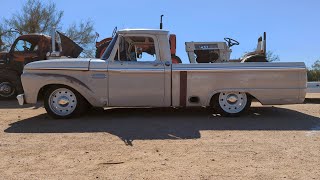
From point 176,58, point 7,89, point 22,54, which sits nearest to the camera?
point 176,58

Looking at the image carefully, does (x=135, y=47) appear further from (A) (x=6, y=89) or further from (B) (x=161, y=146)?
(A) (x=6, y=89)

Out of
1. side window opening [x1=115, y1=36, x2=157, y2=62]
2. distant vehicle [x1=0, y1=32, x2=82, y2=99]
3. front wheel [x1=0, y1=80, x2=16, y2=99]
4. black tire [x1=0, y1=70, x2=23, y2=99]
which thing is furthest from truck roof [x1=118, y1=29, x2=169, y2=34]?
front wheel [x1=0, y1=80, x2=16, y2=99]

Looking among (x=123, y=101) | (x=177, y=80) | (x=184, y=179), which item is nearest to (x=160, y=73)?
(x=177, y=80)

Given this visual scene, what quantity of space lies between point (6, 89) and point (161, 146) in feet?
33.7

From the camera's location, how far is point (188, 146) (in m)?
6.64

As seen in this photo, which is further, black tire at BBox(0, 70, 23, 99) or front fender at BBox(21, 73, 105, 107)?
black tire at BBox(0, 70, 23, 99)

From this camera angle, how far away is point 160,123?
28.7 feet

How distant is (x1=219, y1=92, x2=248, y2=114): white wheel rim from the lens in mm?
9570

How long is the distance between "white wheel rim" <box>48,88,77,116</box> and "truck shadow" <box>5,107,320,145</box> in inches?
10.9

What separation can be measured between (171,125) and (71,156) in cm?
289

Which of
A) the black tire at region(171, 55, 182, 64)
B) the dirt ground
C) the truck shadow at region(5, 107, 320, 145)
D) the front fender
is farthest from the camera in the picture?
the black tire at region(171, 55, 182, 64)

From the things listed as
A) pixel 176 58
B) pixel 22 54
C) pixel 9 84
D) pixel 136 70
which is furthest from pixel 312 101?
pixel 9 84

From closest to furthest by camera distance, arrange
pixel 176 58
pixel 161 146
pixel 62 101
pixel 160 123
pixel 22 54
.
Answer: pixel 161 146 < pixel 160 123 < pixel 62 101 < pixel 176 58 < pixel 22 54

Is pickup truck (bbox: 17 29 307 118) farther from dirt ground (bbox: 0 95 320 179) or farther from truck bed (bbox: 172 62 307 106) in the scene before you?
dirt ground (bbox: 0 95 320 179)
